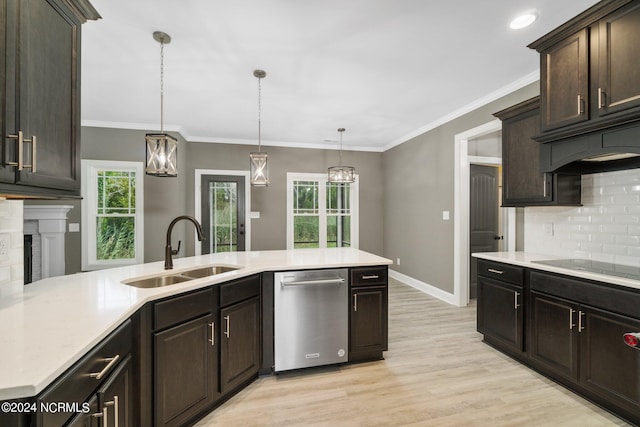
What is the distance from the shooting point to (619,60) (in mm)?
1857

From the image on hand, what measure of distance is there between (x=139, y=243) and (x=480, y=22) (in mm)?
5205

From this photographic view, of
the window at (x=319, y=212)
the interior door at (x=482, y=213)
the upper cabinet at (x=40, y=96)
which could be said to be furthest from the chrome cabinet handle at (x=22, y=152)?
the interior door at (x=482, y=213)

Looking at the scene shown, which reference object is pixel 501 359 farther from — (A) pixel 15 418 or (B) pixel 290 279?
(A) pixel 15 418

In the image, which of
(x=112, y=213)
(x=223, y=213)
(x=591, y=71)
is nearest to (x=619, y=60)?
(x=591, y=71)

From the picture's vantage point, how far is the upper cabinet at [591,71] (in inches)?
70.9

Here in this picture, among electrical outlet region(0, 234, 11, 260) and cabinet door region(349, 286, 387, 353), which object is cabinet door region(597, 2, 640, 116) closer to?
cabinet door region(349, 286, 387, 353)

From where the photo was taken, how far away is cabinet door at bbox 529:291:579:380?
212cm

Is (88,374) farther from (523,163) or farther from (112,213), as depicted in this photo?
(112,213)

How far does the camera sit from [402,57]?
267cm

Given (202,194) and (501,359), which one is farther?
(202,194)

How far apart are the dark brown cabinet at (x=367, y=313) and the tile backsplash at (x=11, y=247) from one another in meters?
2.18

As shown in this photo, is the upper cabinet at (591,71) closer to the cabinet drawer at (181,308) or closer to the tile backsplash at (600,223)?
the tile backsplash at (600,223)

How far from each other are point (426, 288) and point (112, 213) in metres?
5.27

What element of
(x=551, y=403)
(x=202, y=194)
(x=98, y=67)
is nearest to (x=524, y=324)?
(x=551, y=403)
